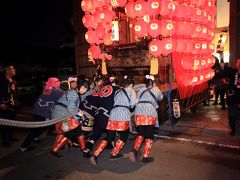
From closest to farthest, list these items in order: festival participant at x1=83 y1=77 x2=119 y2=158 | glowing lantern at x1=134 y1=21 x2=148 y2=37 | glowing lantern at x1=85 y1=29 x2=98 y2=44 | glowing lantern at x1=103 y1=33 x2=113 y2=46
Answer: festival participant at x1=83 y1=77 x2=119 y2=158 → glowing lantern at x1=134 y1=21 x2=148 y2=37 → glowing lantern at x1=85 y1=29 x2=98 y2=44 → glowing lantern at x1=103 y1=33 x2=113 y2=46

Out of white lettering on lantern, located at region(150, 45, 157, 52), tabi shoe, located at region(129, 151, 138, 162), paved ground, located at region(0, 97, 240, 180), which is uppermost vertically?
white lettering on lantern, located at region(150, 45, 157, 52)

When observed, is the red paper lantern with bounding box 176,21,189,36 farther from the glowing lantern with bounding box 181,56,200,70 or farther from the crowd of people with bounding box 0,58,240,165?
the crowd of people with bounding box 0,58,240,165

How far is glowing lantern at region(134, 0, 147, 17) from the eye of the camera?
7758mm

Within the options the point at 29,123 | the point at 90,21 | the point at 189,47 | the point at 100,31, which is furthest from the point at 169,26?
the point at 29,123

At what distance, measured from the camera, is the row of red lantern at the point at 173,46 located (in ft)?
26.1

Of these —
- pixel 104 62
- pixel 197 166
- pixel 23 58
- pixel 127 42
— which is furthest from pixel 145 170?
pixel 23 58

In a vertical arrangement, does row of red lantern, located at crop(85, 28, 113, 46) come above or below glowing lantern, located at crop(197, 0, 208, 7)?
below

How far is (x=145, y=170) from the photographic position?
211 inches

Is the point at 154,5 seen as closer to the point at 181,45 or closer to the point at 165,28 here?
the point at 165,28

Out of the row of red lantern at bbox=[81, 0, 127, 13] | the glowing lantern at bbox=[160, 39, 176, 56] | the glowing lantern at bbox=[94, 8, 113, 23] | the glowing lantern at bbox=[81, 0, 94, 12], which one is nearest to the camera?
the glowing lantern at bbox=[160, 39, 176, 56]

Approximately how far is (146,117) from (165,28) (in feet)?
11.1

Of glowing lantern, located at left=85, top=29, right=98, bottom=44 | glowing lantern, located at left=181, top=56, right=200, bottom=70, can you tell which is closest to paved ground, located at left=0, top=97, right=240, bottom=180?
glowing lantern, located at left=181, top=56, right=200, bottom=70

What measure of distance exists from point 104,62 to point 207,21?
466 centimetres

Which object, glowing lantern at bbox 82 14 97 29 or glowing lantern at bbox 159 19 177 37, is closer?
glowing lantern at bbox 159 19 177 37
